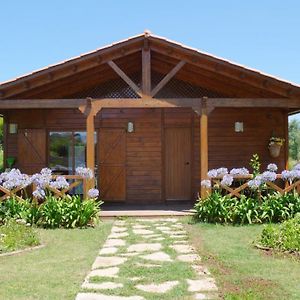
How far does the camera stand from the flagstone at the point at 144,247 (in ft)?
22.1

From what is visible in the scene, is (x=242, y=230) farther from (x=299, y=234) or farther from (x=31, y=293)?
(x=31, y=293)

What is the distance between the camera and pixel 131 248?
681 centimetres

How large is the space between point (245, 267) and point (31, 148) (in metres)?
8.11

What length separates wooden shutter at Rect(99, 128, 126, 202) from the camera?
1241 centimetres

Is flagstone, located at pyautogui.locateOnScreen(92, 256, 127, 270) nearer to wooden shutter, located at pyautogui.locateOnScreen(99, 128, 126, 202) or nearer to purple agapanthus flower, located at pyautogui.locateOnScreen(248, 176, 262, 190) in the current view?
purple agapanthus flower, located at pyautogui.locateOnScreen(248, 176, 262, 190)

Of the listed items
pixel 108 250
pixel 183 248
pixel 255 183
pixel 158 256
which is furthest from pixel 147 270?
pixel 255 183

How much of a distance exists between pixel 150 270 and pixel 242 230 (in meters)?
3.27

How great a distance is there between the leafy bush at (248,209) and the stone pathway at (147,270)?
1.19 m

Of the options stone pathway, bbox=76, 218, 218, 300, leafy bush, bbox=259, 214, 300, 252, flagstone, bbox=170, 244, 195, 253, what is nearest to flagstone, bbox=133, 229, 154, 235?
stone pathway, bbox=76, 218, 218, 300

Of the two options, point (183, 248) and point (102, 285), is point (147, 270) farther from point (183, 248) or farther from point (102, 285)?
point (183, 248)

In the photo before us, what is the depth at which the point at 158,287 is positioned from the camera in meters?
4.76

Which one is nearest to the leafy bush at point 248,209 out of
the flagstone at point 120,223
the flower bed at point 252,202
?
the flower bed at point 252,202

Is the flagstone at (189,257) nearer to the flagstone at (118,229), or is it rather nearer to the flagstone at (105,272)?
the flagstone at (105,272)

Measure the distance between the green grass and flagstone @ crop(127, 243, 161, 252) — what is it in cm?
51
